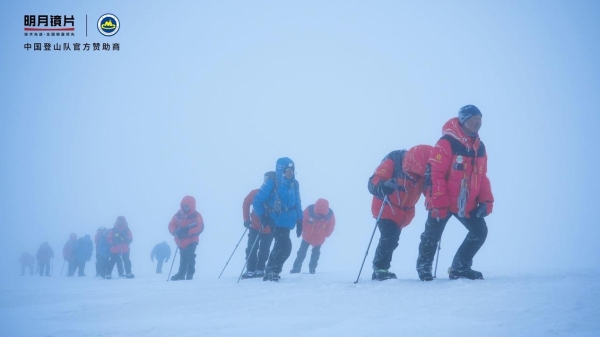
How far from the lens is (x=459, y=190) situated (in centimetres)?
526

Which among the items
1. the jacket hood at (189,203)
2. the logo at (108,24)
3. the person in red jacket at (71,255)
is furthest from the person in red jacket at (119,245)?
the logo at (108,24)

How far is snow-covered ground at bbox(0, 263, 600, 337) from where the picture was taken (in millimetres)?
2902

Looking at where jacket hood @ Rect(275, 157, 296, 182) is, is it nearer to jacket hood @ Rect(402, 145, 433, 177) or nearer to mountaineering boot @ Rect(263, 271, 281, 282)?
mountaineering boot @ Rect(263, 271, 281, 282)

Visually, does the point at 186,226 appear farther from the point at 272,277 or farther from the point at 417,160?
the point at 417,160

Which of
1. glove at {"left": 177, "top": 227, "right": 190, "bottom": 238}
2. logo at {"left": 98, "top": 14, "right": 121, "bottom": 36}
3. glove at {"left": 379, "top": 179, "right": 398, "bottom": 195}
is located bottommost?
glove at {"left": 177, "top": 227, "right": 190, "bottom": 238}

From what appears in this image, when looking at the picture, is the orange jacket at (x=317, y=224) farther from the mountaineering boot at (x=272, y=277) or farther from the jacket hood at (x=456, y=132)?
the jacket hood at (x=456, y=132)

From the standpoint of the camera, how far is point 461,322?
3.00 metres

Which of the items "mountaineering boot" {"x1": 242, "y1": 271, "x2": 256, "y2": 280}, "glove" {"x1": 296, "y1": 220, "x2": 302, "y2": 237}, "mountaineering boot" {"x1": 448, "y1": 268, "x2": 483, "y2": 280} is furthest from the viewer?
"mountaineering boot" {"x1": 242, "y1": 271, "x2": 256, "y2": 280}

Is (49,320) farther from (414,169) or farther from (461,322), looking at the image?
(414,169)

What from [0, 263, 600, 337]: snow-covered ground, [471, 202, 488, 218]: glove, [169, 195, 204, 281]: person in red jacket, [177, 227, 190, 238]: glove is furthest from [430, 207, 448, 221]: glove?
[177, 227, 190, 238]: glove

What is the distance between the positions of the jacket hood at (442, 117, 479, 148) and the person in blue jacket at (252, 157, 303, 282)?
292cm

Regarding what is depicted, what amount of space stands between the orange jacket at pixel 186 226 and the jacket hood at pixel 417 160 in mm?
6740

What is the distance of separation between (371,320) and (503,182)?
18703cm

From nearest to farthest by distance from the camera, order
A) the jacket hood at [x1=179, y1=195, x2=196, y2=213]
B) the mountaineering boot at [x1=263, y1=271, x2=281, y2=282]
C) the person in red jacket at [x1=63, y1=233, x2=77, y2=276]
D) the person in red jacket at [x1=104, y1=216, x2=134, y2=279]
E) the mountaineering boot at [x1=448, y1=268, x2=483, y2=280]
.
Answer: the mountaineering boot at [x1=448, y1=268, x2=483, y2=280] → the mountaineering boot at [x1=263, y1=271, x2=281, y2=282] → the jacket hood at [x1=179, y1=195, x2=196, y2=213] → the person in red jacket at [x1=104, y1=216, x2=134, y2=279] → the person in red jacket at [x1=63, y1=233, x2=77, y2=276]
